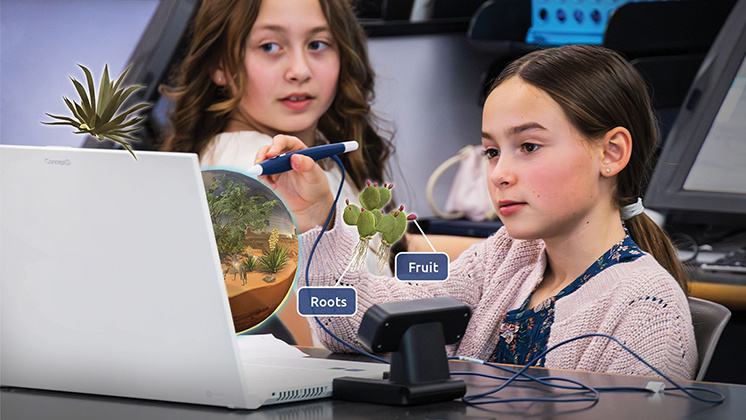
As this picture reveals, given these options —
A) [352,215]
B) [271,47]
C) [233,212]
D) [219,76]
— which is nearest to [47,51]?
[219,76]

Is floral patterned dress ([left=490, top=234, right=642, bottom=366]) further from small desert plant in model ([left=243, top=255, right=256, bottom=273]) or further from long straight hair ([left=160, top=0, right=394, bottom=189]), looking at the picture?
long straight hair ([left=160, top=0, right=394, bottom=189])

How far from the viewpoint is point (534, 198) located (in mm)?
1208

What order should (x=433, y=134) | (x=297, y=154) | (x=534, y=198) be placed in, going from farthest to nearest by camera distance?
1. (x=433, y=134)
2. (x=534, y=198)
3. (x=297, y=154)

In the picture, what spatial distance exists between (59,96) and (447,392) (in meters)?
1.72

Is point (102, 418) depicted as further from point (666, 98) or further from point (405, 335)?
point (666, 98)

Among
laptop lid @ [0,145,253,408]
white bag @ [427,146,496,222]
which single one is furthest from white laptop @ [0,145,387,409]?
white bag @ [427,146,496,222]

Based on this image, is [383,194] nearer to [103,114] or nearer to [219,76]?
[103,114]

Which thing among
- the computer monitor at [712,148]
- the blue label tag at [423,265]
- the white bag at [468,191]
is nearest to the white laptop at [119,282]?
the blue label tag at [423,265]

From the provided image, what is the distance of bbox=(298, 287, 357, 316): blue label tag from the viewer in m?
1.03

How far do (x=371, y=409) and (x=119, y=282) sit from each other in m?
0.27

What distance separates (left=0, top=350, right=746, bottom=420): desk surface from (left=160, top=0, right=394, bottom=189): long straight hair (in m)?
1.29

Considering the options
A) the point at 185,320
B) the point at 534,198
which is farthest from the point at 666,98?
the point at 185,320

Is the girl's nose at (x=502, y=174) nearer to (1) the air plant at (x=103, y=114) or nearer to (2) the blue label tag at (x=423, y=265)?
(2) the blue label tag at (x=423, y=265)

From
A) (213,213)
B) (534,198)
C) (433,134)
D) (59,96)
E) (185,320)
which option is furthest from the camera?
(433,134)
